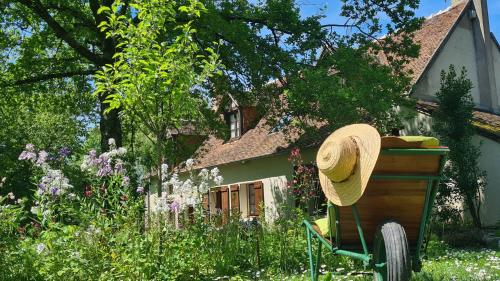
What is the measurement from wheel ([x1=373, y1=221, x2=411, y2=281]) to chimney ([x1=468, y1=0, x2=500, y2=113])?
55.9 feet

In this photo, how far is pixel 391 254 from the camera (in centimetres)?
332

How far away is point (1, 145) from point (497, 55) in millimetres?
19543

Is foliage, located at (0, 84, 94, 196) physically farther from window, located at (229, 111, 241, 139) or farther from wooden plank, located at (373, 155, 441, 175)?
wooden plank, located at (373, 155, 441, 175)

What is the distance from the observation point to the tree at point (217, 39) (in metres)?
13.7

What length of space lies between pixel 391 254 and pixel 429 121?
12.7m

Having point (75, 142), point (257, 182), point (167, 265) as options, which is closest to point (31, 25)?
point (257, 182)

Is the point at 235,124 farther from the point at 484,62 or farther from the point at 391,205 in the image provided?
the point at 391,205

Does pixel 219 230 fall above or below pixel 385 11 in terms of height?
below

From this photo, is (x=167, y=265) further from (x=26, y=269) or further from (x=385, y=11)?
(x=385, y=11)

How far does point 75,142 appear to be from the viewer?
3303 cm

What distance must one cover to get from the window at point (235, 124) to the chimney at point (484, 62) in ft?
34.0

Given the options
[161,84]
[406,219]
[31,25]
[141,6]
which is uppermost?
[31,25]

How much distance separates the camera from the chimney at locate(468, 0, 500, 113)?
1891cm

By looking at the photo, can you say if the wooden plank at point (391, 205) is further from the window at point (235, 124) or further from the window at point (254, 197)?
the window at point (235, 124)
